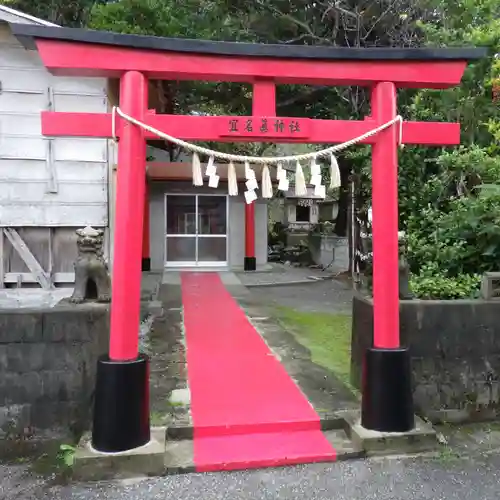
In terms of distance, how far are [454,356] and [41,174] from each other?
6960mm

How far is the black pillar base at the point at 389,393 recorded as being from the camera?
13.2 ft

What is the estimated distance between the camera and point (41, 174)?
27.1 ft

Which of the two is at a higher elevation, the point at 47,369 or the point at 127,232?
the point at 127,232

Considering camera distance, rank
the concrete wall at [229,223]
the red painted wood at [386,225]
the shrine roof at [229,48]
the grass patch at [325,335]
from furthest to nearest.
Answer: the concrete wall at [229,223], the grass patch at [325,335], the red painted wood at [386,225], the shrine roof at [229,48]

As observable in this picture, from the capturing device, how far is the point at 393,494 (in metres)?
3.38

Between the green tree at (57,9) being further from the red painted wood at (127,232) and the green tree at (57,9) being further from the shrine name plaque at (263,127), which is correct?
the shrine name plaque at (263,127)

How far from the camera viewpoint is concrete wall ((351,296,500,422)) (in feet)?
14.6

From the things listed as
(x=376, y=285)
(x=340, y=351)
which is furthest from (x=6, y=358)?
(x=340, y=351)

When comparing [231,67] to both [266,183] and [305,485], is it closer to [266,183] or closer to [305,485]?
[266,183]

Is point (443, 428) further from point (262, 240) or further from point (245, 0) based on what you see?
point (262, 240)

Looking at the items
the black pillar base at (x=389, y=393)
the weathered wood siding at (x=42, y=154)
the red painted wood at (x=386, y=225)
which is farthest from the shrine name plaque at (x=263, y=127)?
the weathered wood siding at (x=42, y=154)

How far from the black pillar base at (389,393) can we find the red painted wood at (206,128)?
1.84 m

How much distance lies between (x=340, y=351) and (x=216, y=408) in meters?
2.50

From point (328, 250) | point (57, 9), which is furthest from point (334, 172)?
point (328, 250)
